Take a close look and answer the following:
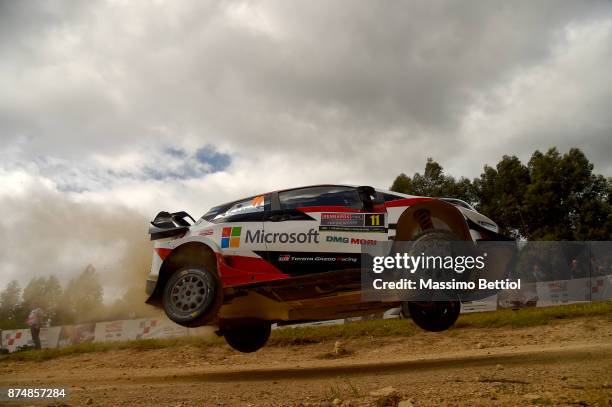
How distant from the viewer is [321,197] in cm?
603

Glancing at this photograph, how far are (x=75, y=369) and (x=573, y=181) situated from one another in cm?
1935

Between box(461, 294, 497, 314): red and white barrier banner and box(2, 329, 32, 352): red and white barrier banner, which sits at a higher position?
box(461, 294, 497, 314): red and white barrier banner

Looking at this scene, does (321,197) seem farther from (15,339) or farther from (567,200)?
(15,339)

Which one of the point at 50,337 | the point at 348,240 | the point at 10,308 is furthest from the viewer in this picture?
the point at 10,308

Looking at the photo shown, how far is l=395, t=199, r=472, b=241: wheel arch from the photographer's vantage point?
562 cm

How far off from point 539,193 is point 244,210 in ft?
47.6

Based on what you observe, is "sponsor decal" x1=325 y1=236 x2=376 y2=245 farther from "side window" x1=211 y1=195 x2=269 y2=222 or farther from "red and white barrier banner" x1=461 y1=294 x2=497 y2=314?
"red and white barrier banner" x1=461 y1=294 x2=497 y2=314

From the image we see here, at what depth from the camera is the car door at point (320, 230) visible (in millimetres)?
5645

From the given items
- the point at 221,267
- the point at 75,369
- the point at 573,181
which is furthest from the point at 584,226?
the point at 75,369

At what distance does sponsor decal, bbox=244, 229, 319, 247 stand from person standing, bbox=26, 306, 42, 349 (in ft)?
48.9

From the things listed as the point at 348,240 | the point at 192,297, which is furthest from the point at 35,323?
the point at 348,240

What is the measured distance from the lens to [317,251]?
5758mm

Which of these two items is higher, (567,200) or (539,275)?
(567,200)

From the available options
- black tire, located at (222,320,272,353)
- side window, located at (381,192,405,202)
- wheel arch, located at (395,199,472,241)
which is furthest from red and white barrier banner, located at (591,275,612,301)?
side window, located at (381,192,405,202)
